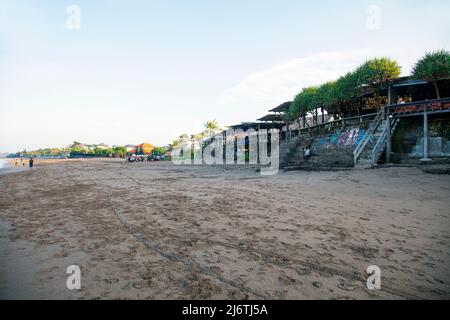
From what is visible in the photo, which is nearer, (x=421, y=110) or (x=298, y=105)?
(x=421, y=110)

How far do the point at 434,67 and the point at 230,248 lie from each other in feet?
75.5

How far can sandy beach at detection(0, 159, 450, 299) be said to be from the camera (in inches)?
105

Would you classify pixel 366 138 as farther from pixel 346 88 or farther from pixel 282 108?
pixel 282 108

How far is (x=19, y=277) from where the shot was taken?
9.52ft

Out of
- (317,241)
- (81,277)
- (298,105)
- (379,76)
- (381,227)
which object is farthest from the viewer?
(298,105)

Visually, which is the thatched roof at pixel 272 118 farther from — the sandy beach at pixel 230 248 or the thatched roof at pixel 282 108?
the sandy beach at pixel 230 248

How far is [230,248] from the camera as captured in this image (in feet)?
12.4

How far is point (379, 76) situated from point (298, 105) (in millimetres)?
9680

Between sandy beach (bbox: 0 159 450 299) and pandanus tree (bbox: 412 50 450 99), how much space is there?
52.6 ft

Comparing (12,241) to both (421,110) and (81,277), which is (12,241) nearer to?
(81,277)
